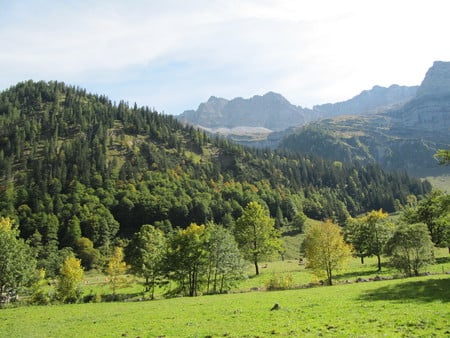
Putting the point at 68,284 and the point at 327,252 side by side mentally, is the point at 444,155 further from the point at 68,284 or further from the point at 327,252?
the point at 68,284

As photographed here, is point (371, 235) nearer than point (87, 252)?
Yes

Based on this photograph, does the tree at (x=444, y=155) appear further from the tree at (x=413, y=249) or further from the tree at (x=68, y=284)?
the tree at (x=68, y=284)

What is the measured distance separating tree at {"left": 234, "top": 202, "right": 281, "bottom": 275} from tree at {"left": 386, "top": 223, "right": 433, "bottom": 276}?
32048 mm

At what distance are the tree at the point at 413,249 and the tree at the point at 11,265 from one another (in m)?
65.8

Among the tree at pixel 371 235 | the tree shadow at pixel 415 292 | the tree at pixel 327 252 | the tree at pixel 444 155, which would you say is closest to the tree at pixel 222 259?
the tree at pixel 327 252

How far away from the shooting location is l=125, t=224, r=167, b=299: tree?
60.7 metres

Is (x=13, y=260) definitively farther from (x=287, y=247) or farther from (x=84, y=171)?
(x=84, y=171)

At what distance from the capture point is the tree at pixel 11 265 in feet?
189

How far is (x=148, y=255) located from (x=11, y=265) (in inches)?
941

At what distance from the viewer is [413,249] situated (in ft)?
174

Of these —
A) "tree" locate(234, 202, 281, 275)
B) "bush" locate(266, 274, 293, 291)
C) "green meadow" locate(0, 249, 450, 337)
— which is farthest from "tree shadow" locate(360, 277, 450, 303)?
"tree" locate(234, 202, 281, 275)

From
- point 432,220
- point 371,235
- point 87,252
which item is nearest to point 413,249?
point 371,235

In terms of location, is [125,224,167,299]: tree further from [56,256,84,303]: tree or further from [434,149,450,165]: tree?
[434,149,450,165]: tree

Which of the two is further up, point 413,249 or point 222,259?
point 413,249
